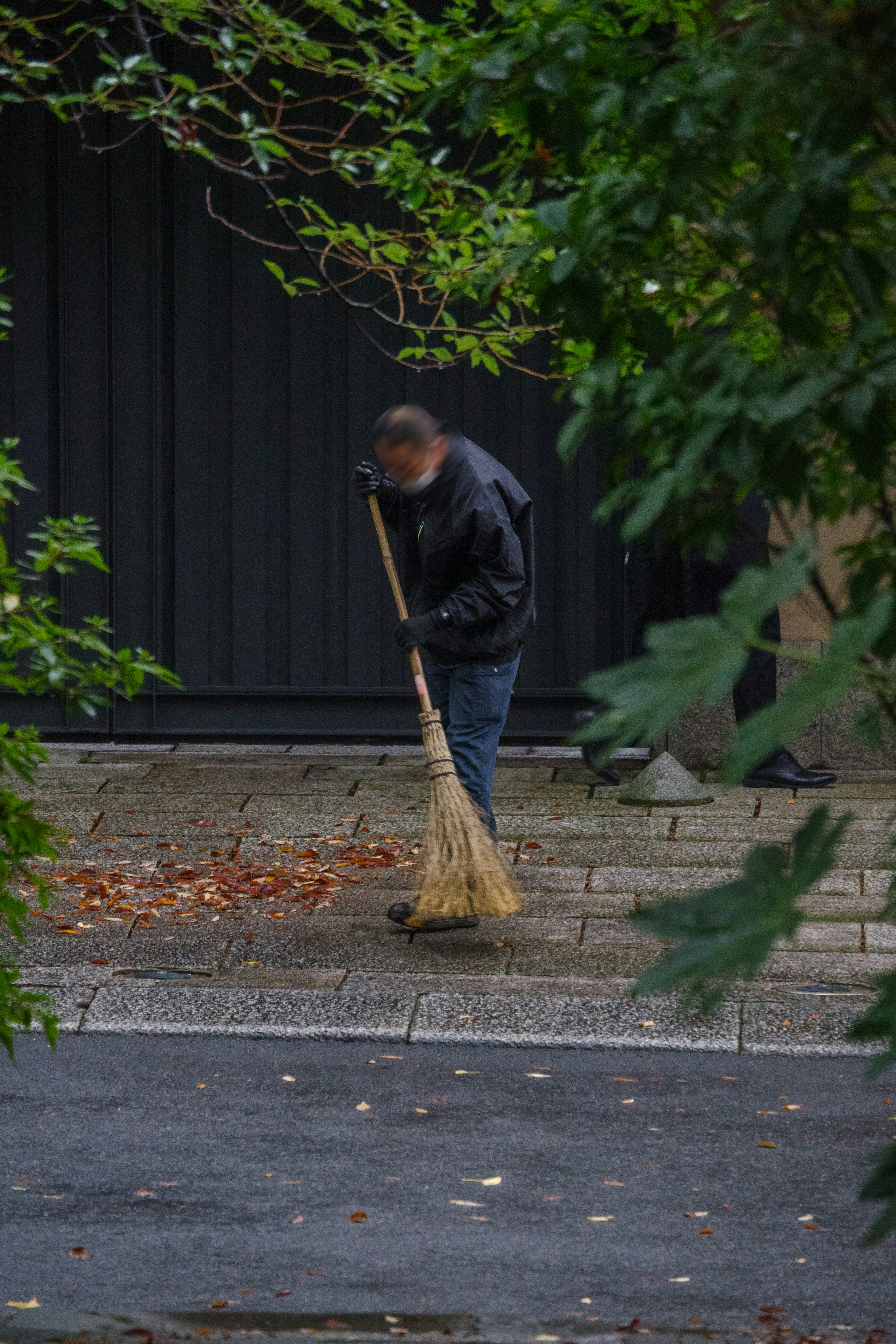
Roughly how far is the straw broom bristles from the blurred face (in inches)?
36.5

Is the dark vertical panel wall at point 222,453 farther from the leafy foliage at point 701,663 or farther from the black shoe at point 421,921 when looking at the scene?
the leafy foliage at point 701,663

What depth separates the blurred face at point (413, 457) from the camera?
6105 millimetres

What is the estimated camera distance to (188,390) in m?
9.80

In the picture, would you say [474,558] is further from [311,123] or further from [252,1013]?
[311,123]

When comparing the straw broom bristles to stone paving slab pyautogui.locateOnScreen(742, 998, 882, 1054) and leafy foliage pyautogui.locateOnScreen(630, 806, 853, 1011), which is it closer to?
stone paving slab pyautogui.locateOnScreen(742, 998, 882, 1054)

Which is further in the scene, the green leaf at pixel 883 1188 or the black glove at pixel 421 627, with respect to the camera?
the black glove at pixel 421 627

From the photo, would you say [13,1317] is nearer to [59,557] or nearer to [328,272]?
[59,557]

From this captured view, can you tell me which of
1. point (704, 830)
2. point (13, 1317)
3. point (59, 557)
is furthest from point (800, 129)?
point (704, 830)

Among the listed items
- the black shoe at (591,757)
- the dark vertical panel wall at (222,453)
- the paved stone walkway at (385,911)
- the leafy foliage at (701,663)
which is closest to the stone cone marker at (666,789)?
the paved stone walkway at (385,911)

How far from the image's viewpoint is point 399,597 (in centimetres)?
634

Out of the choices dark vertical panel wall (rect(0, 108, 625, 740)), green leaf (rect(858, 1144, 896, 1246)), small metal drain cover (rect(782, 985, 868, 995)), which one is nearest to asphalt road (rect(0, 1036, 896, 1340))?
small metal drain cover (rect(782, 985, 868, 995))

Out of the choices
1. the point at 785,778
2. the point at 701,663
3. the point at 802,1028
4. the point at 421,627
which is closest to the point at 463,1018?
the point at 802,1028

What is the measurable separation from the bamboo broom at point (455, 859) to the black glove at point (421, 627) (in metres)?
0.16

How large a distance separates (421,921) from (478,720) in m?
0.78
